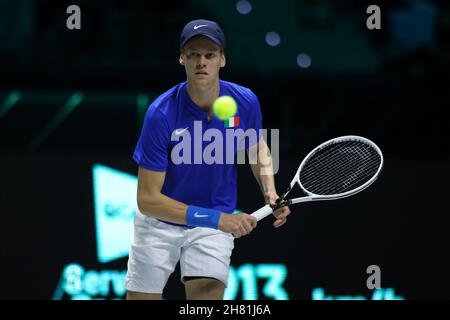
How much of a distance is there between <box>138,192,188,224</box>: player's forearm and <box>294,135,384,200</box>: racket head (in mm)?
647

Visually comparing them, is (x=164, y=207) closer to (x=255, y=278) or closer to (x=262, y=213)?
(x=262, y=213)

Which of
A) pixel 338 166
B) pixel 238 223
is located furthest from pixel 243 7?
pixel 238 223

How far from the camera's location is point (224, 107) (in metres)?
3.98

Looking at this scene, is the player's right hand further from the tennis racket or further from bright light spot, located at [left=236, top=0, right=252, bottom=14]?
bright light spot, located at [left=236, top=0, right=252, bottom=14]

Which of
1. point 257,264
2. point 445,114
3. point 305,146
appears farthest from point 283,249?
point 445,114

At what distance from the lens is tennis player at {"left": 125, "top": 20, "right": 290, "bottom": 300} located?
13.2 feet

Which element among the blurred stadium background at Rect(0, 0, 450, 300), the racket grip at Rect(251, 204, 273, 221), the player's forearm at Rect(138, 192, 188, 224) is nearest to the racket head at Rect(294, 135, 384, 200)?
the racket grip at Rect(251, 204, 273, 221)

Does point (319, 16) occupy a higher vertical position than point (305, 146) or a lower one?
higher

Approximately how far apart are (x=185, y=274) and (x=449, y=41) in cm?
394

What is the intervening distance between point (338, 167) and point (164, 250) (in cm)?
94

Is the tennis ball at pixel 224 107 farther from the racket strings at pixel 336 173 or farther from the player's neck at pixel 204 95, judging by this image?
the racket strings at pixel 336 173

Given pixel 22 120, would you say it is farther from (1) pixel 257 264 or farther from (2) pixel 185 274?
(2) pixel 185 274

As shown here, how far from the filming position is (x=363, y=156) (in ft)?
14.7
